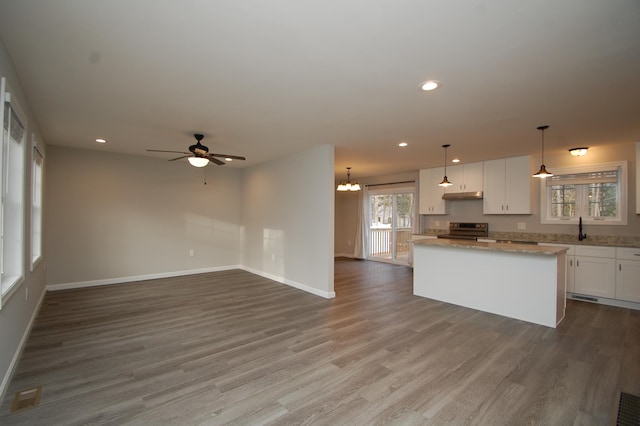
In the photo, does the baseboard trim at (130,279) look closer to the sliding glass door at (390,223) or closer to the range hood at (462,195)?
the sliding glass door at (390,223)

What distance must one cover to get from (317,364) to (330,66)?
2619 millimetres

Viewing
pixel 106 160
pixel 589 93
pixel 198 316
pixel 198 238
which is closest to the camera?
pixel 589 93

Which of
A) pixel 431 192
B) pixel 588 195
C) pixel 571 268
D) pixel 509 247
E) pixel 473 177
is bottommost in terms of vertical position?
pixel 571 268

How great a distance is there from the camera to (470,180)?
6.43 metres

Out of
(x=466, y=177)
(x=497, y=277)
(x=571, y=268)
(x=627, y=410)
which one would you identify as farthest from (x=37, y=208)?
(x=571, y=268)

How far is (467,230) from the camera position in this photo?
663 centimetres

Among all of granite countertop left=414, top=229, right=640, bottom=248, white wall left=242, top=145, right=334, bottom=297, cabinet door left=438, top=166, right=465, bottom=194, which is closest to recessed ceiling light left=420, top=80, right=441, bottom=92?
white wall left=242, top=145, right=334, bottom=297

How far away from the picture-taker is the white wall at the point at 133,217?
5.41 meters

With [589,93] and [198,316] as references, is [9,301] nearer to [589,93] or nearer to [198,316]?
[198,316]

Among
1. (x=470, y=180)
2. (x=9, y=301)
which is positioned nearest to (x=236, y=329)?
(x=9, y=301)

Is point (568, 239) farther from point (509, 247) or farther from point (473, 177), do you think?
point (509, 247)

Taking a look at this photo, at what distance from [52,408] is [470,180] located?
7073mm

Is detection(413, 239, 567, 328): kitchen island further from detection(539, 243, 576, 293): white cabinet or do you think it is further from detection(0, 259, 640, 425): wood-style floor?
detection(539, 243, 576, 293): white cabinet

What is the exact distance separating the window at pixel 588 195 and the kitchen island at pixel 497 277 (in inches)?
77.5
